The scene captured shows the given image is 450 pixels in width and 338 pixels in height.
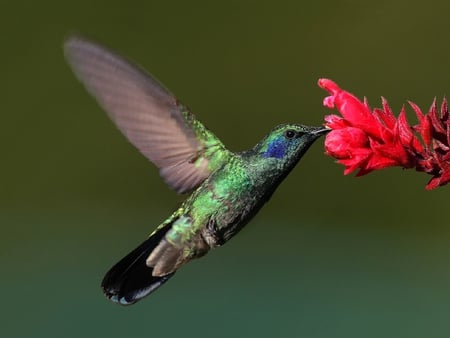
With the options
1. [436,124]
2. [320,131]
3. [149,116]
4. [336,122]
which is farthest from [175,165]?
[436,124]

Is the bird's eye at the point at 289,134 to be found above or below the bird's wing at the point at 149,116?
below

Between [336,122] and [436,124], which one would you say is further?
[336,122]

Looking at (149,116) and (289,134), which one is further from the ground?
(149,116)

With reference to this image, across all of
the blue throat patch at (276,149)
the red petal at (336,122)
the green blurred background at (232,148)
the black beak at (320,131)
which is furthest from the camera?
the green blurred background at (232,148)

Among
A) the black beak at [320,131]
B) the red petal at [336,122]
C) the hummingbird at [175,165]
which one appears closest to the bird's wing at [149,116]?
the hummingbird at [175,165]

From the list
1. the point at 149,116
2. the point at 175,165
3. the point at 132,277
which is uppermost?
the point at 149,116

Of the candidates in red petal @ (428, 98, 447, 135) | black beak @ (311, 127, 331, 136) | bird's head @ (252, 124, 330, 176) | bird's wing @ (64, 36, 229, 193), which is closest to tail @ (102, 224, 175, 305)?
bird's wing @ (64, 36, 229, 193)

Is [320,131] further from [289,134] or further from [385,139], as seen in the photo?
[385,139]

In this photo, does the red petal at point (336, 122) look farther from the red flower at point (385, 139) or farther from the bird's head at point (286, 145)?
the bird's head at point (286, 145)
